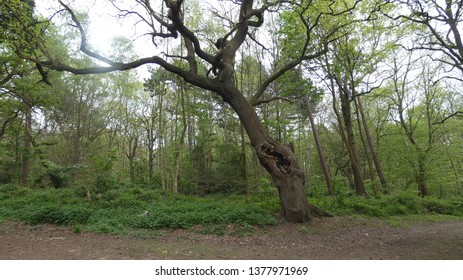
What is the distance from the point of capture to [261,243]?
7000 millimetres

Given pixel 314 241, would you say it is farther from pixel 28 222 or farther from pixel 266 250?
pixel 28 222

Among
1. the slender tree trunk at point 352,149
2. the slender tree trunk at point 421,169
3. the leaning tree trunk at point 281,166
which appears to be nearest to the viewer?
the leaning tree trunk at point 281,166

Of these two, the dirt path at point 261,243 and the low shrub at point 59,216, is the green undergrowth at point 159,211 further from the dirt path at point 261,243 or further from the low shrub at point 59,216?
the dirt path at point 261,243

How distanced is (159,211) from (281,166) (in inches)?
176

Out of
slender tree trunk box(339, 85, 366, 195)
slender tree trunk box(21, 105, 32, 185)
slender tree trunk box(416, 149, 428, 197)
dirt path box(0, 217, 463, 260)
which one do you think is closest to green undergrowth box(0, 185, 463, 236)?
dirt path box(0, 217, 463, 260)

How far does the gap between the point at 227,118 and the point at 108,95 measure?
10.7m

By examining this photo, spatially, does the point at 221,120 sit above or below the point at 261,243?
above

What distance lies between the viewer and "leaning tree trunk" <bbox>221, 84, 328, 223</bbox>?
27.6 ft

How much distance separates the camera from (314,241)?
707cm

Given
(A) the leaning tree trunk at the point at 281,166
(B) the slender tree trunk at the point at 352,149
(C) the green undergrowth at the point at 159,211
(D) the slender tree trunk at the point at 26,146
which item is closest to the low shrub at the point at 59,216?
(C) the green undergrowth at the point at 159,211

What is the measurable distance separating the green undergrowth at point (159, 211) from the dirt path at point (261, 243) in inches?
16.8

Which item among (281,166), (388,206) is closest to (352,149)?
(388,206)

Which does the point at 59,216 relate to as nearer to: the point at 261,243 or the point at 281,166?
the point at 261,243

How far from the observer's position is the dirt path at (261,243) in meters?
5.64
